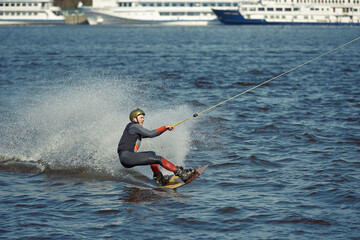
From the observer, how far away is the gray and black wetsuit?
1188 centimetres

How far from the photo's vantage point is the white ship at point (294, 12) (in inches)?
5246

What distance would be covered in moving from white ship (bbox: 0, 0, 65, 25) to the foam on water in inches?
5023

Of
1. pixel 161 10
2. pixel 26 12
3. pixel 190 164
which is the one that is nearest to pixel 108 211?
pixel 190 164

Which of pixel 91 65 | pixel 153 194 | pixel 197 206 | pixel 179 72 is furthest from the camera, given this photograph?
pixel 91 65

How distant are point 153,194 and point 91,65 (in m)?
32.7

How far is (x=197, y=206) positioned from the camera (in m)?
11.0

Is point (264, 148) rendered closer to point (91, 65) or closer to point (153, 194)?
point (153, 194)

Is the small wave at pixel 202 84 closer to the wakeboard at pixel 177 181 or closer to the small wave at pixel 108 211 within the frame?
the wakeboard at pixel 177 181

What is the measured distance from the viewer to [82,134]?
53.3 ft

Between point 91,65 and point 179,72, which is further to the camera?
point 91,65

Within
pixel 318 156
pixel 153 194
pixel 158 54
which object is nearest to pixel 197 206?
pixel 153 194

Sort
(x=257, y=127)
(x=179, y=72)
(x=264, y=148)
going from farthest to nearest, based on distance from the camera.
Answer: (x=179, y=72)
(x=257, y=127)
(x=264, y=148)

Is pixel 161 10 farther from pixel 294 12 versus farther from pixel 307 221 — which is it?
pixel 307 221

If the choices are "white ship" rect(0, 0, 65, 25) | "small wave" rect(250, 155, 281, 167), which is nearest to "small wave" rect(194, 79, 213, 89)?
"small wave" rect(250, 155, 281, 167)
